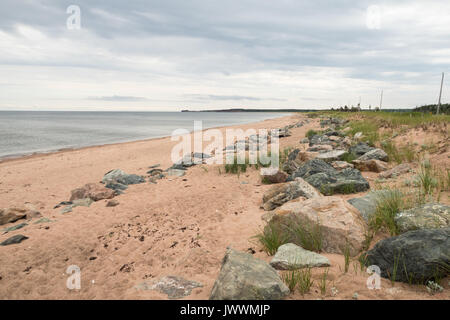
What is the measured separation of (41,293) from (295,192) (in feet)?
15.1

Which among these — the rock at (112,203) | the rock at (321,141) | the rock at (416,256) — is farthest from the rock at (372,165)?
the rock at (112,203)

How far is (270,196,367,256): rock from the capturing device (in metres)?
3.58

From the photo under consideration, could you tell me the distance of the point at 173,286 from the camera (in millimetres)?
3330

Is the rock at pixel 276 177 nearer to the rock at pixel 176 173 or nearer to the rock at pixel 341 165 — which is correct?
the rock at pixel 341 165

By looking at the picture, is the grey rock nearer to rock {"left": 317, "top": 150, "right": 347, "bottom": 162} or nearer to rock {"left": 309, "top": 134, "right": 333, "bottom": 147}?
rock {"left": 317, "top": 150, "right": 347, "bottom": 162}

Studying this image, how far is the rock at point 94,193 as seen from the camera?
7.67 metres

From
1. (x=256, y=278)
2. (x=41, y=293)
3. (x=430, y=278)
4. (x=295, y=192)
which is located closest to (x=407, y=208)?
(x=430, y=278)

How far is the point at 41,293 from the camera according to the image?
145 inches

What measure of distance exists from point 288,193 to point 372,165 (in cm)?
356

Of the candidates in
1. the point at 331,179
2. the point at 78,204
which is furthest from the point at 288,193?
the point at 78,204

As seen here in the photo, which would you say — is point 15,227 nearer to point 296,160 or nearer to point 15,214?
point 15,214

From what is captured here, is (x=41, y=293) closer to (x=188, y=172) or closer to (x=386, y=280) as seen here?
(x=386, y=280)

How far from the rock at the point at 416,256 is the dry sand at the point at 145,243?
140 millimetres
